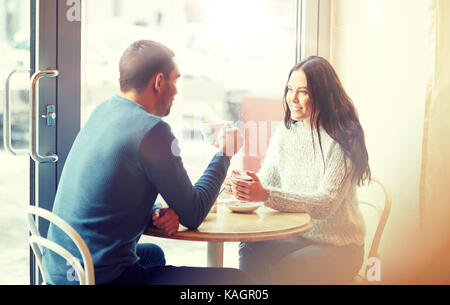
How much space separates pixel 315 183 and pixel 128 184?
870mm

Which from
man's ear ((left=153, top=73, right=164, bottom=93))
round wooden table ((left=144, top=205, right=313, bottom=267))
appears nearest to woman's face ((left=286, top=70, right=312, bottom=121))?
round wooden table ((left=144, top=205, right=313, bottom=267))

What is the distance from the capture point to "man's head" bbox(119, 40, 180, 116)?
5.16ft

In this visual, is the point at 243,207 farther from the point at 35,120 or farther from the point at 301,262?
the point at 35,120

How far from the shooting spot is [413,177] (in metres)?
2.43

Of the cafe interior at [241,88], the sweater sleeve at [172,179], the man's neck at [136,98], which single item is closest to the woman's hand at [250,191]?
the cafe interior at [241,88]

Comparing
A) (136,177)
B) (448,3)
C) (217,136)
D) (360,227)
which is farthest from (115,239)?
(448,3)

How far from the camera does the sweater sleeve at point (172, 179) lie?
1.44 meters

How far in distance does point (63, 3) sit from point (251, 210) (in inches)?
40.6

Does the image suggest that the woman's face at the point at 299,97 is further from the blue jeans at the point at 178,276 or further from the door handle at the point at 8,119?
the door handle at the point at 8,119

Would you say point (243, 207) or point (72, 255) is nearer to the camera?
point (72, 255)

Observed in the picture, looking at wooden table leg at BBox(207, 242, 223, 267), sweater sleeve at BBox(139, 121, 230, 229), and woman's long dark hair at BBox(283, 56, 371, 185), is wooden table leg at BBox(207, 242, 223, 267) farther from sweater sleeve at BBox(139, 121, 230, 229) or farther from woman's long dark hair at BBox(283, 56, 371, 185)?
woman's long dark hair at BBox(283, 56, 371, 185)

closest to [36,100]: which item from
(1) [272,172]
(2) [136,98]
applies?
(2) [136,98]

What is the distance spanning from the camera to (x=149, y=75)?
5.18 ft
